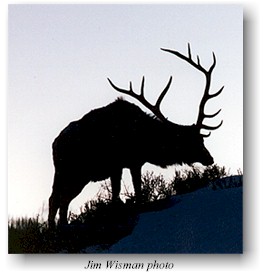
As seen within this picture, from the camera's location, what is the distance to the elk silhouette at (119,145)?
2803mm

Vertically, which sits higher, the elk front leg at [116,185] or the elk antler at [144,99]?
the elk antler at [144,99]

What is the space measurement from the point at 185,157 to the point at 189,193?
0.50 feet

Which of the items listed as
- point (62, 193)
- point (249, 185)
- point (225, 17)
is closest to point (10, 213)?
point (62, 193)

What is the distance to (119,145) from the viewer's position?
9.39 feet

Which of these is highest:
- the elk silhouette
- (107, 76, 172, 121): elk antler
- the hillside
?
(107, 76, 172, 121): elk antler

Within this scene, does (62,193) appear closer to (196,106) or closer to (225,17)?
(196,106)

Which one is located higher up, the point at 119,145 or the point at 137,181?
the point at 119,145

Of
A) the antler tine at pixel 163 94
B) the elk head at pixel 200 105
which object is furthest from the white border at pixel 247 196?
the antler tine at pixel 163 94

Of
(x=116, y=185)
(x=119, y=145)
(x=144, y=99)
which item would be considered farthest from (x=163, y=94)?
(x=116, y=185)

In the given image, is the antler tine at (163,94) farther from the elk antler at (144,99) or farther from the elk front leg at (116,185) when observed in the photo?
the elk front leg at (116,185)

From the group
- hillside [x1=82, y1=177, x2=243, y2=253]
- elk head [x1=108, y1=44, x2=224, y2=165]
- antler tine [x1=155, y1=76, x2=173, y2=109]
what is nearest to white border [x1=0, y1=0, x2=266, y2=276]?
hillside [x1=82, y1=177, x2=243, y2=253]

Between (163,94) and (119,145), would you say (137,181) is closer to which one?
(119,145)

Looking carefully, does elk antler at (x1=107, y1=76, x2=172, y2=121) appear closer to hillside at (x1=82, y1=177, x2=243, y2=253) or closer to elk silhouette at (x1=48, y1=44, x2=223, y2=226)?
elk silhouette at (x1=48, y1=44, x2=223, y2=226)

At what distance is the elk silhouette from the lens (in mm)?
2803
